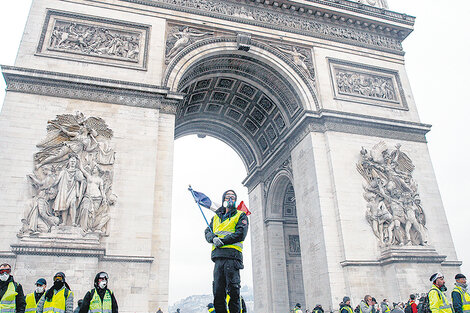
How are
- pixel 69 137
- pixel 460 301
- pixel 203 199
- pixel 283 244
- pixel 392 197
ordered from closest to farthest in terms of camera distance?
pixel 460 301
pixel 203 199
pixel 69 137
pixel 392 197
pixel 283 244

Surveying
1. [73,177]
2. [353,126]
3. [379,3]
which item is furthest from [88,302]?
[379,3]

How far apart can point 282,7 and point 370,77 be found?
5.81 m

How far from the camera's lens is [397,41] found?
67.5ft

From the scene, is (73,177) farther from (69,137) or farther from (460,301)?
(460,301)

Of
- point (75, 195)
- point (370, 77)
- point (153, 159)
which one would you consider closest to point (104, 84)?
point (153, 159)

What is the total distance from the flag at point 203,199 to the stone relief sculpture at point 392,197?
415 inches

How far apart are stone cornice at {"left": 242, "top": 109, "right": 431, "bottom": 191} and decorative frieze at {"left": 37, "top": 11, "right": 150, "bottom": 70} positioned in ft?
25.1

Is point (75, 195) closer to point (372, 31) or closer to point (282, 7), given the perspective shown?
point (282, 7)

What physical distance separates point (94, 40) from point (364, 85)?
42.4 feet

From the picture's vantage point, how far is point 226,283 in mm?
4473

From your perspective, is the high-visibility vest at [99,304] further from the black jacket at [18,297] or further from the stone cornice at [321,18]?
the stone cornice at [321,18]

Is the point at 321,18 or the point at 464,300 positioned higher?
the point at 321,18

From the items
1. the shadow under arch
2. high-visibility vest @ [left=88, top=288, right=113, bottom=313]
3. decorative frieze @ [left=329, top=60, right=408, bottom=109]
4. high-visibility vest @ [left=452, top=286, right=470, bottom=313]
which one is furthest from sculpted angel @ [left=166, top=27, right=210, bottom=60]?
high-visibility vest @ [left=452, top=286, right=470, bottom=313]

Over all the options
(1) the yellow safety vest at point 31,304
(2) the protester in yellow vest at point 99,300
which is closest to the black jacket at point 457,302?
(2) the protester in yellow vest at point 99,300
